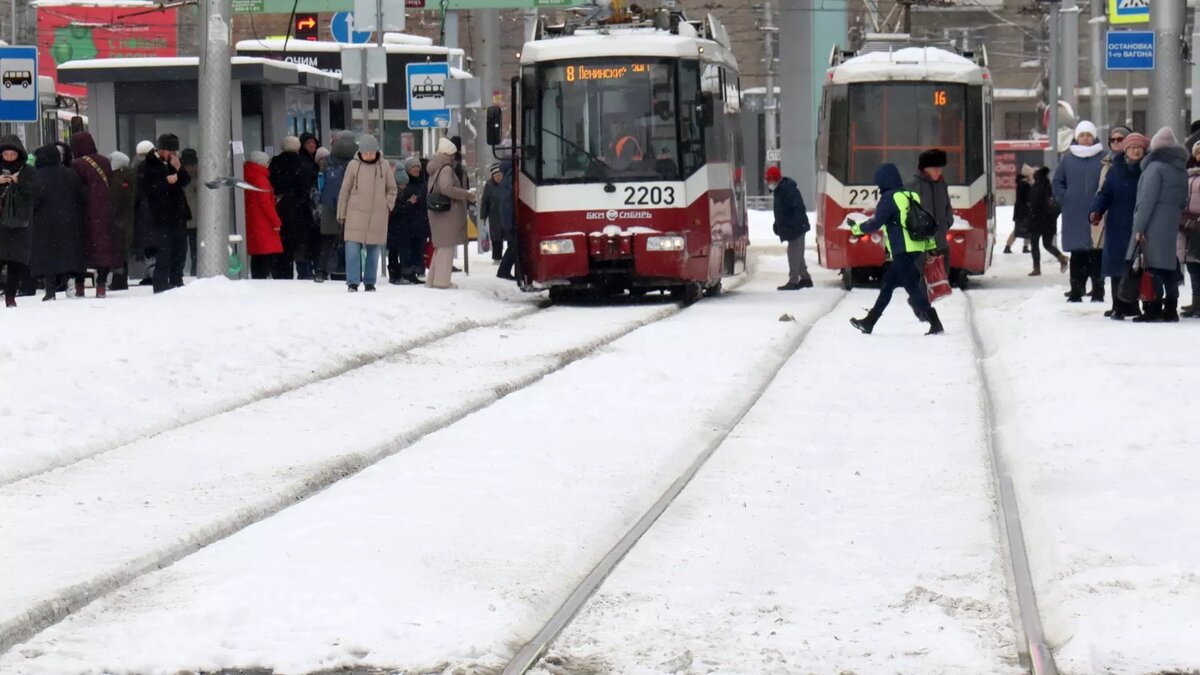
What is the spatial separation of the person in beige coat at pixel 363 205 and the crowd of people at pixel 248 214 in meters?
0.01

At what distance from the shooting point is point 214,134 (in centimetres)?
2142

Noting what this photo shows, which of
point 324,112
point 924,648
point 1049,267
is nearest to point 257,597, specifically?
point 924,648

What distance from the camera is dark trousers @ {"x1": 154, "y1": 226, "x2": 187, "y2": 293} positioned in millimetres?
21859

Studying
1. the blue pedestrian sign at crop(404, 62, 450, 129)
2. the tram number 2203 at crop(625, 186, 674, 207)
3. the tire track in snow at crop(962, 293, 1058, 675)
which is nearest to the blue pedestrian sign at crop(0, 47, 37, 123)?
the tram number 2203 at crop(625, 186, 674, 207)

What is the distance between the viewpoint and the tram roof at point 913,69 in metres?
25.8

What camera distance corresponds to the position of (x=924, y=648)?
639 centimetres

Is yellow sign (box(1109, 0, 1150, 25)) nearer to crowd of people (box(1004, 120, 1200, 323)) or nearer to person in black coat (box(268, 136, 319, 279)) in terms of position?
crowd of people (box(1004, 120, 1200, 323))

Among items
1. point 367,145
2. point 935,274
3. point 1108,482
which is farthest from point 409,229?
point 1108,482

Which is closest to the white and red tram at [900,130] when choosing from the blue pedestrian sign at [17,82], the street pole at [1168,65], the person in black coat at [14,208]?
the street pole at [1168,65]

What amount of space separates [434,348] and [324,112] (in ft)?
35.9

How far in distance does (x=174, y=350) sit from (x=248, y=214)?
888 cm

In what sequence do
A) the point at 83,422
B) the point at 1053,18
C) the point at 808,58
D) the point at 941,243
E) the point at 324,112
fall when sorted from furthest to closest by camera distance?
the point at 808,58
the point at 1053,18
the point at 324,112
the point at 941,243
the point at 83,422

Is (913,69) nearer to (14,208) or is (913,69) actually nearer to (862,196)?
(862,196)

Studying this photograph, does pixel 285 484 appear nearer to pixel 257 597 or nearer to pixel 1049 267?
pixel 257 597
